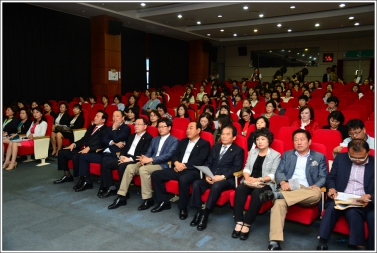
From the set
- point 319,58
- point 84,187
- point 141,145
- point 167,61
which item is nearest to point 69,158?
point 84,187

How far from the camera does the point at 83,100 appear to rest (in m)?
9.30

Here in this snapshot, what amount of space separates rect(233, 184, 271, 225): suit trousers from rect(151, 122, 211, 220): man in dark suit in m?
0.62

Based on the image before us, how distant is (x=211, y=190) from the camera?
129 inches

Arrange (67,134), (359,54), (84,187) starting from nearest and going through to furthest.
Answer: (84,187)
(67,134)
(359,54)

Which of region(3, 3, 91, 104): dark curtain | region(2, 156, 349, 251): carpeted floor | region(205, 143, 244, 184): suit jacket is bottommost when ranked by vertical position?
region(2, 156, 349, 251): carpeted floor

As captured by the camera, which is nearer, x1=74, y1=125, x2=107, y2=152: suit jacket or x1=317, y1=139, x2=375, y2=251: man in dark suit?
x1=317, y1=139, x2=375, y2=251: man in dark suit

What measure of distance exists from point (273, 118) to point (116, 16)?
6741 millimetres

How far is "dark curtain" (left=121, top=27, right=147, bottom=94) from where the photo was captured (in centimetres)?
1212

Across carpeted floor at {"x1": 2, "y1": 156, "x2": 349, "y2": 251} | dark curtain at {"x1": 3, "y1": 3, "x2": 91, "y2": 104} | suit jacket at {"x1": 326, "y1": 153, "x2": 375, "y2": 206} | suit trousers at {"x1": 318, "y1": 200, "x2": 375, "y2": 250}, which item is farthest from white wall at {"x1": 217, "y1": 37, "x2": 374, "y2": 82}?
suit trousers at {"x1": 318, "y1": 200, "x2": 375, "y2": 250}

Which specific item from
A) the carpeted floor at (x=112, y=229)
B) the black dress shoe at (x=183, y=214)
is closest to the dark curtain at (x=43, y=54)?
the carpeted floor at (x=112, y=229)

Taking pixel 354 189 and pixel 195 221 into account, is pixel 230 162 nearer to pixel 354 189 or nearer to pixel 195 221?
pixel 195 221

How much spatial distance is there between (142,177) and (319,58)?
1353 centimetres

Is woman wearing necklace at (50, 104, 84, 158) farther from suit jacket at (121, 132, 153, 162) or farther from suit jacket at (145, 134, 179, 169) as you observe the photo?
suit jacket at (145, 134, 179, 169)

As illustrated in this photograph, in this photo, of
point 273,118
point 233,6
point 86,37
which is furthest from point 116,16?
point 273,118
